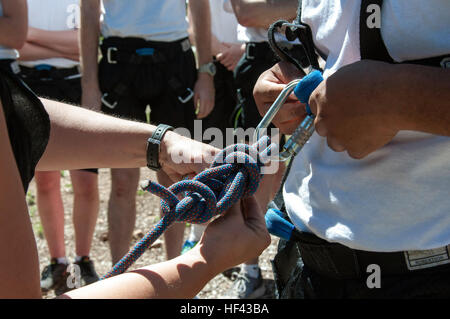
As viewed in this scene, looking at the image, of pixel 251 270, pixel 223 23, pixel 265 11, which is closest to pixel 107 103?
pixel 265 11

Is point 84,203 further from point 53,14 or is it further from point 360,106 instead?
point 360,106

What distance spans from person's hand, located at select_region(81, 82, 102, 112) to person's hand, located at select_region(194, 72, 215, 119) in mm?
642

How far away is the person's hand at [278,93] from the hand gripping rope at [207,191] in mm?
167

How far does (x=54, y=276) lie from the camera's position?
353 centimetres

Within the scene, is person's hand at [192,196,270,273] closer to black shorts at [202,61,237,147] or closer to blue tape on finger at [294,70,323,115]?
→ blue tape on finger at [294,70,323,115]

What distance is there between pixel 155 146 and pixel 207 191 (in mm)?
422

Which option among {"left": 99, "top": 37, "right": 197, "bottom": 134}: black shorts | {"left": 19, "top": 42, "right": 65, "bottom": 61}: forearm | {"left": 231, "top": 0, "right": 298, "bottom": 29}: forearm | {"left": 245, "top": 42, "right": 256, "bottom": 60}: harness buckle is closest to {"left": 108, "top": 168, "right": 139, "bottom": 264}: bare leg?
{"left": 99, "top": 37, "right": 197, "bottom": 134}: black shorts

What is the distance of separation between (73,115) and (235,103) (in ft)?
7.86

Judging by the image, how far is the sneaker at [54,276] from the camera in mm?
3477

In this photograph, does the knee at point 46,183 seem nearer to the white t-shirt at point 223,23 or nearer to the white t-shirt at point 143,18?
the white t-shirt at point 143,18

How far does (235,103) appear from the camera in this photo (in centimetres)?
389
